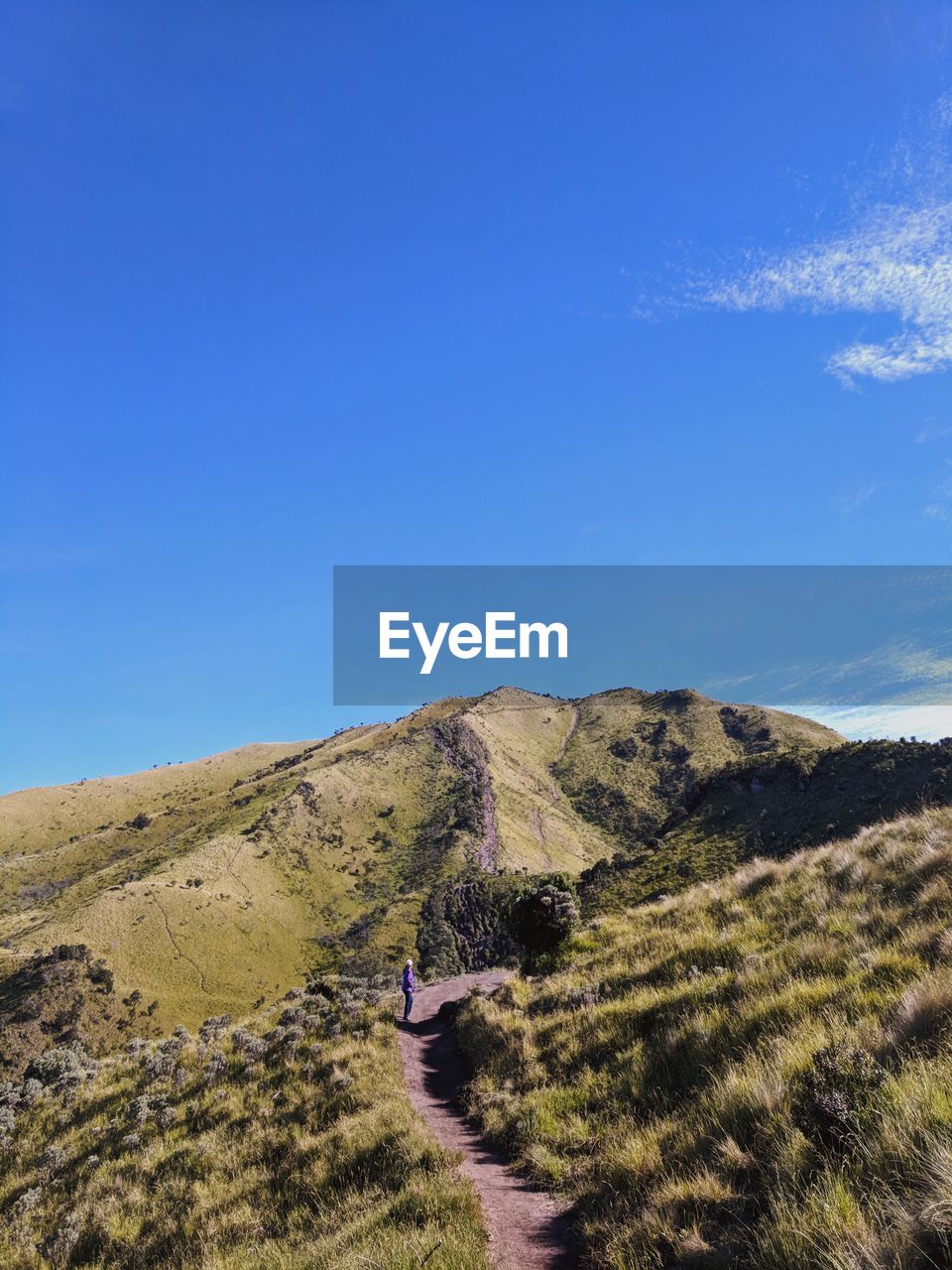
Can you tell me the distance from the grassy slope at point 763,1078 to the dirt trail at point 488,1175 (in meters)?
0.39

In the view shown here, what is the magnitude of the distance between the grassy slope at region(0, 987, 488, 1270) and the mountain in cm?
7193

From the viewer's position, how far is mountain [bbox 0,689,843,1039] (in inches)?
3765

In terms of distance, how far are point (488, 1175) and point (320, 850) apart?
132 metres

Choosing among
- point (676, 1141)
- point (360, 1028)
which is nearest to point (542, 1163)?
point (676, 1141)

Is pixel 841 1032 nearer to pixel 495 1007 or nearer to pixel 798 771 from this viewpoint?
pixel 495 1007

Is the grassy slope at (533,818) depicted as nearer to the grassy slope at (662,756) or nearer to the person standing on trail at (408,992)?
the grassy slope at (662,756)

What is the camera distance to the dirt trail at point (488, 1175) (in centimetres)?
718

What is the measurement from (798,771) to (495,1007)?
68.1m

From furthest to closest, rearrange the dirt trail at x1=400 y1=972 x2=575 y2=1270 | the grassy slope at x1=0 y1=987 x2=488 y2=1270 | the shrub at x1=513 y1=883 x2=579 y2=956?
the shrub at x1=513 y1=883 x2=579 y2=956
the grassy slope at x1=0 y1=987 x2=488 y2=1270
the dirt trail at x1=400 y1=972 x2=575 y2=1270

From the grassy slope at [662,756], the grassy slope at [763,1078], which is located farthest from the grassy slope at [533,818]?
the grassy slope at [763,1078]

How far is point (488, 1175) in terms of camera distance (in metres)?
9.70

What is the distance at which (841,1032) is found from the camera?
784 cm

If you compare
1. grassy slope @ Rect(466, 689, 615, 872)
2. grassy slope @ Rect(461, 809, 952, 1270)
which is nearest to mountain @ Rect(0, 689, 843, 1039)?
grassy slope @ Rect(466, 689, 615, 872)

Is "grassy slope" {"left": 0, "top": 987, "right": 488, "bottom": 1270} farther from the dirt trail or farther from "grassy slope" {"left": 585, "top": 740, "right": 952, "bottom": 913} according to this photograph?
"grassy slope" {"left": 585, "top": 740, "right": 952, "bottom": 913}
